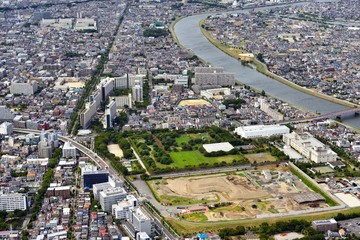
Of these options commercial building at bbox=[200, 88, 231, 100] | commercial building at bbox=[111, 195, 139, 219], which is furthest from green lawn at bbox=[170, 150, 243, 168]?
commercial building at bbox=[200, 88, 231, 100]

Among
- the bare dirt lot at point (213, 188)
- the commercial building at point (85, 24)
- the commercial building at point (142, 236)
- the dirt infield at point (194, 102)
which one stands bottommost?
the bare dirt lot at point (213, 188)

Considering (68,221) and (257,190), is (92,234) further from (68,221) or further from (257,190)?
(257,190)

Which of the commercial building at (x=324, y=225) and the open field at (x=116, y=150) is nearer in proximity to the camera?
the commercial building at (x=324, y=225)

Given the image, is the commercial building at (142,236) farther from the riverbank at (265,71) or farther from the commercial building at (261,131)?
the riverbank at (265,71)

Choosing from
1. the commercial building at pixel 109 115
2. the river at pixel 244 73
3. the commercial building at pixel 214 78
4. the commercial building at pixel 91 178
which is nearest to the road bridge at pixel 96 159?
the commercial building at pixel 91 178

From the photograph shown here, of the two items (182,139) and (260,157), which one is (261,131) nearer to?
(260,157)

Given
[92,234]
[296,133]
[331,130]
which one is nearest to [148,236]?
[92,234]

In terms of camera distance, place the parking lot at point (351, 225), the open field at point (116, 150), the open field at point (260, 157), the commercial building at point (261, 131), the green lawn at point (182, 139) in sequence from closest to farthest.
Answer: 1. the parking lot at point (351, 225)
2. the open field at point (260, 157)
3. the open field at point (116, 150)
4. the green lawn at point (182, 139)
5. the commercial building at point (261, 131)
